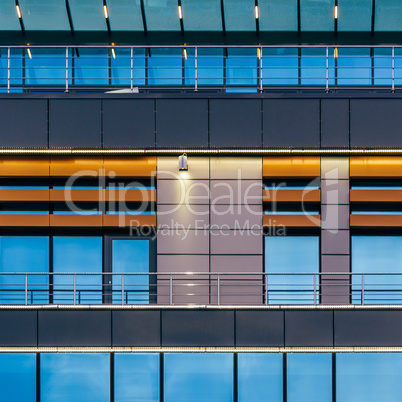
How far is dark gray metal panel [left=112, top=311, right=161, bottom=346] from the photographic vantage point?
11719mm

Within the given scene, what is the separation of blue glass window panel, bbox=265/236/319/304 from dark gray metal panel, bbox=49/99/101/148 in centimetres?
470

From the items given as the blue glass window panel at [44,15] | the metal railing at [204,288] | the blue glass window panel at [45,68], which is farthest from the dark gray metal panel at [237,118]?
the blue glass window panel at [44,15]

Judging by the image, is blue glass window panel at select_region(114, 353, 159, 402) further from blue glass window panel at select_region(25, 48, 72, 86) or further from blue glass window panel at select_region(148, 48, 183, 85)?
blue glass window panel at select_region(25, 48, 72, 86)

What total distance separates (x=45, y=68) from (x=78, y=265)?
5.45 metres

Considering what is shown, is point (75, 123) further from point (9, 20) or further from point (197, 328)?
point (197, 328)

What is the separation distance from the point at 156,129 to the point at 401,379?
773 centimetres

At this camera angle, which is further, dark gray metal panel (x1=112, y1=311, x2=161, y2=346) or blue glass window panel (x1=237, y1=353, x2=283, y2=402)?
blue glass window panel (x1=237, y1=353, x2=283, y2=402)

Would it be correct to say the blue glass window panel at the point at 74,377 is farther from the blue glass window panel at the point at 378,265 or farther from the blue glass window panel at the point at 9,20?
the blue glass window panel at the point at 9,20

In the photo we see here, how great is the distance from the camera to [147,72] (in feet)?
49.1

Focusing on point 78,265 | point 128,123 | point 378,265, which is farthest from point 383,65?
point 78,265

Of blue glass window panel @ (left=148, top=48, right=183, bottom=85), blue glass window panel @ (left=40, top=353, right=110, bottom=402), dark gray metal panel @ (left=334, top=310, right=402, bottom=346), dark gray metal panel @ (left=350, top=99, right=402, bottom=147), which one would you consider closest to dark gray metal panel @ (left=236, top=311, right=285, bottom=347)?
dark gray metal panel @ (left=334, top=310, right=402, bottom=346)

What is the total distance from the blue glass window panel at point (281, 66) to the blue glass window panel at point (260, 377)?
→ 22.7 feet

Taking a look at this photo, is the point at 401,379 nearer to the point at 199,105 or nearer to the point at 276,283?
the point at 276,283

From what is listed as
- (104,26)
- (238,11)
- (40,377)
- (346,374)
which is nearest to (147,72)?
(104,26)
